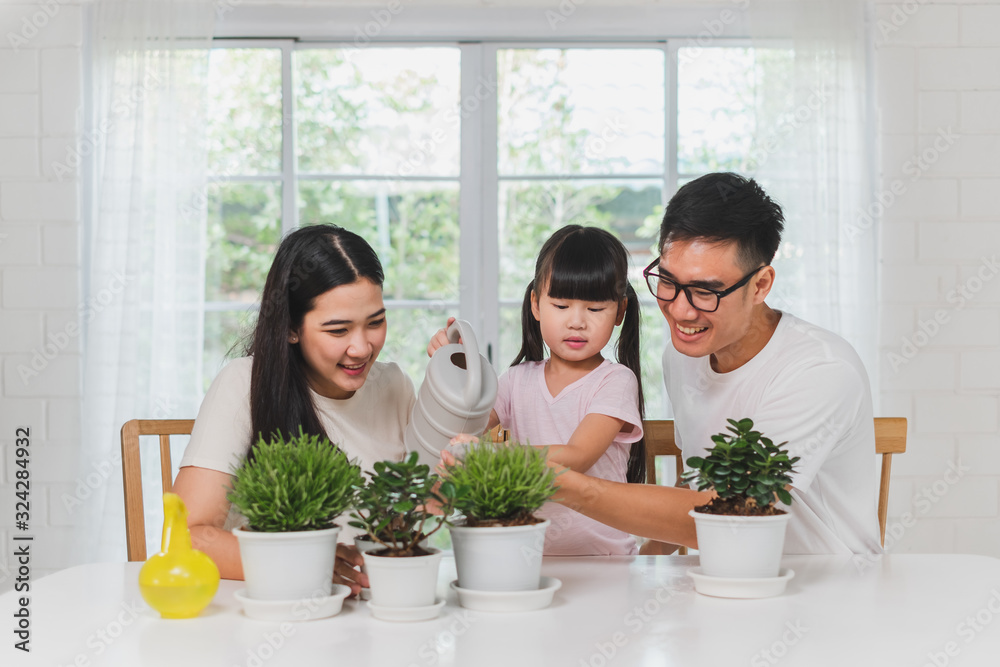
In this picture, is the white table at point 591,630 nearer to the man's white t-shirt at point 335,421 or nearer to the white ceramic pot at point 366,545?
the white ceramic pot at point 366,545

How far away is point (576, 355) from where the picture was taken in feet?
4.99

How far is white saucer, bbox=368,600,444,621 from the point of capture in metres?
0.92

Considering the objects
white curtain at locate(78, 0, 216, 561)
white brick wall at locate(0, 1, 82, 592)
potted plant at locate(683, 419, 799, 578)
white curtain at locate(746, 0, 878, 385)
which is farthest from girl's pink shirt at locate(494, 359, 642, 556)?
white brick wall at locate(0, 1, 82, 592)

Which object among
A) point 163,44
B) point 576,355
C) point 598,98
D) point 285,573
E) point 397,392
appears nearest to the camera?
point 285,573

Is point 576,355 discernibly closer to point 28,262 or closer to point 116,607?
point 116,607

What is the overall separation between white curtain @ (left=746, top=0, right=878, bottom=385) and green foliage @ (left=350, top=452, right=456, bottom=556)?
206 centimetres

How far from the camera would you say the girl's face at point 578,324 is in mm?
1507

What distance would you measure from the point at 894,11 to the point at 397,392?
210 centimetres

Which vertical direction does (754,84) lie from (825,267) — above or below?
above

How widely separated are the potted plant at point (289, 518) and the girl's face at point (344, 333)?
18.9 inches

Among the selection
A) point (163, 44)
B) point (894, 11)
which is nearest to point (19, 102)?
point (163, 44)

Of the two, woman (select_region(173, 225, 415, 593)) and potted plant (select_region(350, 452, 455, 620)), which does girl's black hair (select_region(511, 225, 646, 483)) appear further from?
potted plant (select_region(350, 452, 455, 620))

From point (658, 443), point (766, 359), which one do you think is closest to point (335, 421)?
point (658, 443)

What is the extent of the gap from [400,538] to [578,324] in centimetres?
65
